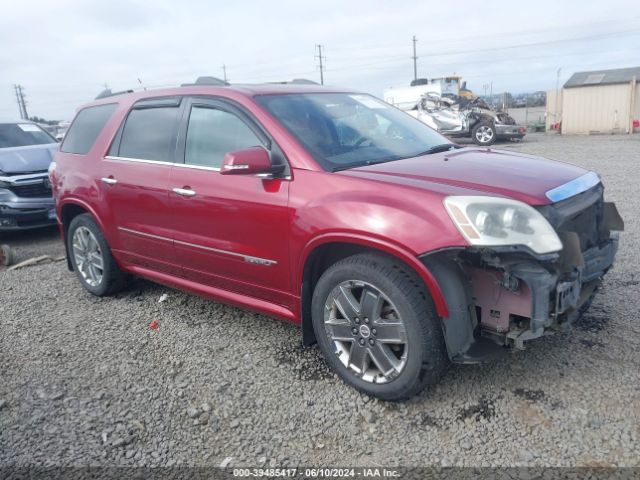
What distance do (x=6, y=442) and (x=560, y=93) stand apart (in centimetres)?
2533

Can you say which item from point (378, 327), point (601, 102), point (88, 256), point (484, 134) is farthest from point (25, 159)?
point (601, 102)

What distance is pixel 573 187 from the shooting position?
316 cm

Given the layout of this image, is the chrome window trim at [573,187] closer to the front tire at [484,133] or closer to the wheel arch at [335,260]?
the wheel arch at [335,260]

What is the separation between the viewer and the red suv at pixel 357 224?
2807mm

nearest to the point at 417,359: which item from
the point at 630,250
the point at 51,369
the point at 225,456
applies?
the point at 225,456

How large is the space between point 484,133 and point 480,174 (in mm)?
17205

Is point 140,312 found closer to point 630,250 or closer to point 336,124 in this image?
point 336,124

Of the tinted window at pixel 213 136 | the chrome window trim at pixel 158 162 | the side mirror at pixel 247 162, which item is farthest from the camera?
the chrome window trim at pixel 158 162

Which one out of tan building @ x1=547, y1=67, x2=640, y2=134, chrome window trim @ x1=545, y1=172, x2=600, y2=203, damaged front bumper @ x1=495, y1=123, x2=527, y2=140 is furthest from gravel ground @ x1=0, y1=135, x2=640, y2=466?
tan building @ x1=547, y1=67, x2=640, y2=134

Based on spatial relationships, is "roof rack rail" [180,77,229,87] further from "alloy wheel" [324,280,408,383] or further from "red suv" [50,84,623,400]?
"alloy wheel" [324,280,408,383]

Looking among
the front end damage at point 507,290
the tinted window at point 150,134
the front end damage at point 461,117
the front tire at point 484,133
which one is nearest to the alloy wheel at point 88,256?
the tinted window at point 150,134

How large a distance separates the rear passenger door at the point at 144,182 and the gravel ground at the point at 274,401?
22.5 inches

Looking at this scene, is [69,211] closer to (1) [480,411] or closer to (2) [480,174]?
(2) [480,174]

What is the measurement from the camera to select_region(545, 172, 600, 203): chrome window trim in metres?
2.95
